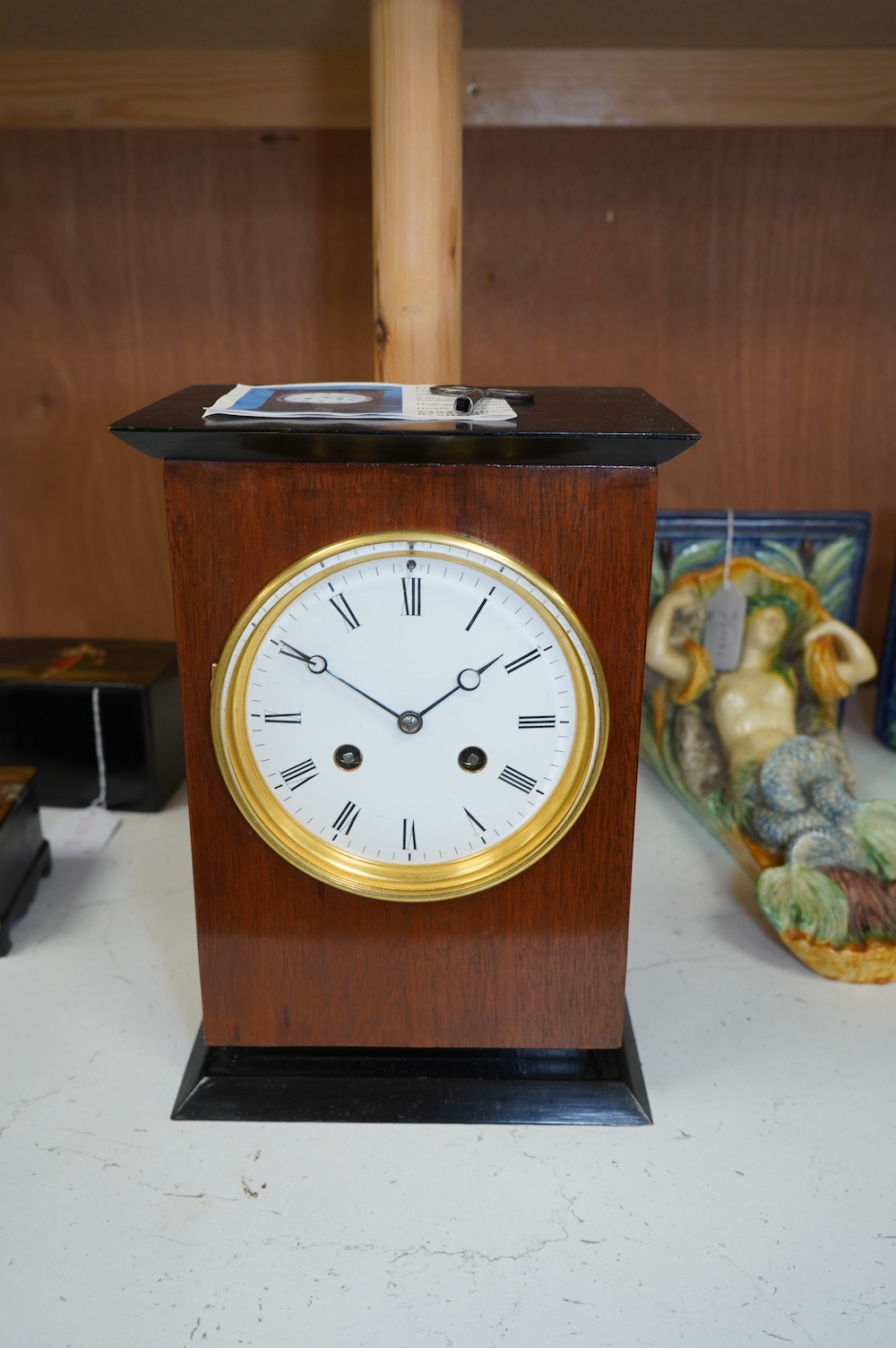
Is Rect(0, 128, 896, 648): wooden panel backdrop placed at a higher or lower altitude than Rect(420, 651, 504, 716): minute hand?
higher

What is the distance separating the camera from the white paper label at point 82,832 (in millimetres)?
1491

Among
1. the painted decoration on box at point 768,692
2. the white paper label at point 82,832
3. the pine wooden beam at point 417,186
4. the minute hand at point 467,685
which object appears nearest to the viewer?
the minute hand at point 467,685

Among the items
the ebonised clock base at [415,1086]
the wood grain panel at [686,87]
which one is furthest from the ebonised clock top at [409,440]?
the wood grain panel at [686,87]

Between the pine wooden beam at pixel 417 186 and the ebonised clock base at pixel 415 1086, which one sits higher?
the pine wooden beam at pixel 417 186

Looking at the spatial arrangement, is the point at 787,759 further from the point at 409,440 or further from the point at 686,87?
the point at 686,87

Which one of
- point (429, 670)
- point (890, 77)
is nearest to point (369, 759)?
point (429, 670)

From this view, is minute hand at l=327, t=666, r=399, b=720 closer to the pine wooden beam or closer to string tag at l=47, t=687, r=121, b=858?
the pine wooden beam

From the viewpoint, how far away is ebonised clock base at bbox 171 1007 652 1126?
1.03 meters

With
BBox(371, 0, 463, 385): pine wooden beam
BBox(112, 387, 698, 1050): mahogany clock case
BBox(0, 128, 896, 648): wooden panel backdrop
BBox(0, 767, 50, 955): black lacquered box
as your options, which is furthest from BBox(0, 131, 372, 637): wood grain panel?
BBox(112, 387, 698, 1050): mahogany clock case

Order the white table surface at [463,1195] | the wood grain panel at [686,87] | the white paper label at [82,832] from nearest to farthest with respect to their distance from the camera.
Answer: the white table surface at [463,1195] < the white paper label at [82,832] < the wood grain panel at [686,87]

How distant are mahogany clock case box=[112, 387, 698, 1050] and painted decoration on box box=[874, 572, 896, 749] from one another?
2.77 feet

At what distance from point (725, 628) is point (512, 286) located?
658 millimetres

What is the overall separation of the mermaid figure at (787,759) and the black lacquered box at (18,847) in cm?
84

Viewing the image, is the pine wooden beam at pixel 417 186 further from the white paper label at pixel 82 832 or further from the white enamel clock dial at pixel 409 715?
the white paper label at pixel 82 832
